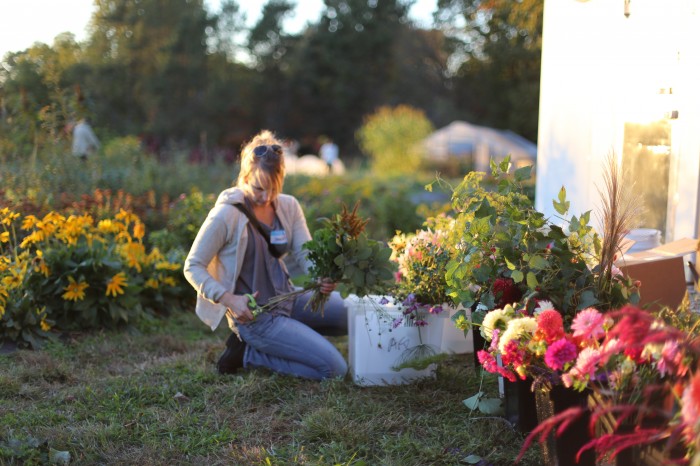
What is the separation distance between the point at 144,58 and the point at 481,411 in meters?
31.8

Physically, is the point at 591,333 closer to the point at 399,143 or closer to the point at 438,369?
the point at 438,369

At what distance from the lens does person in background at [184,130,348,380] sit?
3.79 meters

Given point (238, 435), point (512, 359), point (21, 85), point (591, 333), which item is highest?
point (21, 85)

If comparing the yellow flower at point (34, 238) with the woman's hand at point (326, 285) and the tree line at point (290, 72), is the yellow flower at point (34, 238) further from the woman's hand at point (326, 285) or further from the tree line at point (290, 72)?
the tree line at point (290, 72)

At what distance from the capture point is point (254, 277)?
392cm

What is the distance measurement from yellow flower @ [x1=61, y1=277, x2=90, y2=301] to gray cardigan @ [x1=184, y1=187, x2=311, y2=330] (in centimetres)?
118

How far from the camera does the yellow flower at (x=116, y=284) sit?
469cm

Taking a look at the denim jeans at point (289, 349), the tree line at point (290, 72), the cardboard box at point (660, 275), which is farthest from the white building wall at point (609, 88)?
the tree line at point (290, 72)

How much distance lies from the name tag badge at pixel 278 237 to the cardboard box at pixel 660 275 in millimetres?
1835

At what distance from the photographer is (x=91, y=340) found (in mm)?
4547

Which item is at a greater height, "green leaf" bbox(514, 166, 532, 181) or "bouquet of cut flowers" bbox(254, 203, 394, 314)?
"green leaf" bbox(514, 166, 532, 181)

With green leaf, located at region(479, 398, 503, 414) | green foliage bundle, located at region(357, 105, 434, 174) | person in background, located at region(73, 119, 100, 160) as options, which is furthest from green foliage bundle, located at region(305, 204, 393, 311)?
green foliage bundle, located at region(357, 105, 434, 174)

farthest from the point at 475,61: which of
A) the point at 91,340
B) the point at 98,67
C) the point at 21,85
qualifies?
the point at 91,340

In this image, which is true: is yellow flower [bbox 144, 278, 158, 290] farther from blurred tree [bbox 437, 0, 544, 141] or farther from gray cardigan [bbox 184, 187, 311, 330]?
blurred tree [bbox 437, 0, 544, 141]
